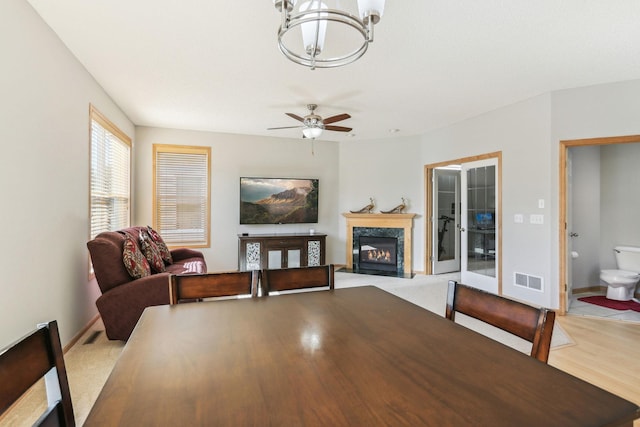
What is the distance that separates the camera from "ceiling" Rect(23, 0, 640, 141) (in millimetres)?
2203

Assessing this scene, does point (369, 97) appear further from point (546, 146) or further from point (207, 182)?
point (207, 182)

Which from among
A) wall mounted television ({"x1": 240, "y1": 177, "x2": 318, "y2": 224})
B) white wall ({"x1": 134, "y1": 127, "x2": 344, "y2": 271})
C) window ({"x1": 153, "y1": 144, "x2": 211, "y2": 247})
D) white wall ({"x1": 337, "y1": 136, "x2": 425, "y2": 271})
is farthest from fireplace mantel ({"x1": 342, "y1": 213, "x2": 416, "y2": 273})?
window ({"x1": 153, "y1": 144, "x2": 211, "y2": 247})

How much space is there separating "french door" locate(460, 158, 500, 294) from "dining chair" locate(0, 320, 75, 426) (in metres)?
4.71

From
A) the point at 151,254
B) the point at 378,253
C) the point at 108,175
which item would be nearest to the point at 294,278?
the point at 151,254

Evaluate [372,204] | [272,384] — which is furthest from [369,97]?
[272,384]

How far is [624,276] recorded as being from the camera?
4055 millimetres

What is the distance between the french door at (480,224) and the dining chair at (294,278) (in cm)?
354

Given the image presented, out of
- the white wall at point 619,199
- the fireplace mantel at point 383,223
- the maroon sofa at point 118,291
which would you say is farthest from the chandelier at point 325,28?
the white wall at point 619,199

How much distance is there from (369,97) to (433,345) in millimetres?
3383

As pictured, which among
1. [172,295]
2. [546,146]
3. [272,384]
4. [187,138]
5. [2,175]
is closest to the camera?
[272,384]

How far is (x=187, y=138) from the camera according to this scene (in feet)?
17.8

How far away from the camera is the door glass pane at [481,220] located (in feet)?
14.9

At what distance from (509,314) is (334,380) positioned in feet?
2.55

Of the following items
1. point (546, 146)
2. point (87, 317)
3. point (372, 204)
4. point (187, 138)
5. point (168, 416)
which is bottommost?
point (87, 317)
